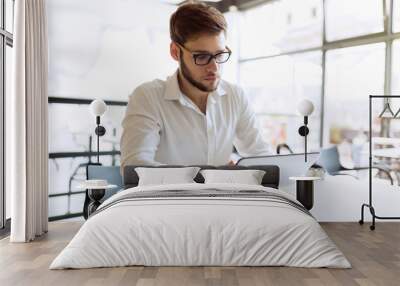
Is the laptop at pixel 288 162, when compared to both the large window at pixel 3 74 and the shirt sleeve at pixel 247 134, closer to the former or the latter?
the shirt sleeve at pixel 247 134

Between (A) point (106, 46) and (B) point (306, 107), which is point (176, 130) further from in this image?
(B) point (306, 107)

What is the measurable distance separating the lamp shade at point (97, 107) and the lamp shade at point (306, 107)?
1989mm

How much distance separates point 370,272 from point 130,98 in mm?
3038

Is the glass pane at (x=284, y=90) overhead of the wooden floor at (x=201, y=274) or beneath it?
overhead

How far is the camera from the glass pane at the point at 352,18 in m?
5.45

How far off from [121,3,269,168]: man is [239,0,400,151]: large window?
0.35 metres

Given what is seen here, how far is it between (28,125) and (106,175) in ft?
3.36

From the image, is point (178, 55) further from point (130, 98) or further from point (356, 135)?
point (356, 135)

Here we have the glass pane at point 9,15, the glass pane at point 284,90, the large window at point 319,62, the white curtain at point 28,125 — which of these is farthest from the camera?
the glass pane at point 284,90

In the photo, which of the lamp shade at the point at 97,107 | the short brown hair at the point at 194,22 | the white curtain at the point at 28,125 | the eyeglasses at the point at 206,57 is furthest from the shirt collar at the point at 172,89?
the white curtain at the point at 28,125

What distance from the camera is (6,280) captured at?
3.42m

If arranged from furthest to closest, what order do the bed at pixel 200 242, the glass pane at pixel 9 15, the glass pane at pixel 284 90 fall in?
the glass pane at pixel 284 90
the glass pane at pixel 9 15
the bed at pixel 200 242

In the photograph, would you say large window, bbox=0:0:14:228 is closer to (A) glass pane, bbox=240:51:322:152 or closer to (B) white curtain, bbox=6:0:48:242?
(B) white curtain, bbox=6:0:48:242

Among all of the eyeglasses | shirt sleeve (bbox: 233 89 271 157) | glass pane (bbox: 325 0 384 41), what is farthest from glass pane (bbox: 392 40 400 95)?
the eyeglasses
